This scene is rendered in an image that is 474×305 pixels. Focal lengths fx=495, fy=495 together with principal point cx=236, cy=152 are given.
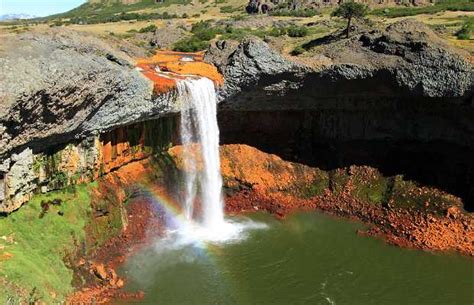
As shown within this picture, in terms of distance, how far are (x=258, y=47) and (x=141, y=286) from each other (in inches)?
608

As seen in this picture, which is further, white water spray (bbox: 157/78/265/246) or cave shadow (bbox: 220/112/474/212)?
cave shadow (bbox: 220/112/474/212)

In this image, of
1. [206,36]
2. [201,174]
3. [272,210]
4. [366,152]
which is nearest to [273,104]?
[201,174]

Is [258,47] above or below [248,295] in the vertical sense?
above

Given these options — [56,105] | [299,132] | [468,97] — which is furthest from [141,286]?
[468,97]

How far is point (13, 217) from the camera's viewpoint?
75.2ft

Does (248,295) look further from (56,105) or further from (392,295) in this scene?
(56,105)

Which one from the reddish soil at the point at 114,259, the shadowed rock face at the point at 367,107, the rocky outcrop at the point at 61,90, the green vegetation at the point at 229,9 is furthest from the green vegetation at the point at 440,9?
the rocky outcrop at the point at 61,90

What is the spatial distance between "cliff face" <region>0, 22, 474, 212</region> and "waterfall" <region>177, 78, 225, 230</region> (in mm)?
1296

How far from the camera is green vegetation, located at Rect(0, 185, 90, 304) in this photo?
65.1 feet

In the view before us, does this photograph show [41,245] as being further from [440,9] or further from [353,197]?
[440,9]

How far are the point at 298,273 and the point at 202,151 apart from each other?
416 inches

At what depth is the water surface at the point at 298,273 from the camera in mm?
23266

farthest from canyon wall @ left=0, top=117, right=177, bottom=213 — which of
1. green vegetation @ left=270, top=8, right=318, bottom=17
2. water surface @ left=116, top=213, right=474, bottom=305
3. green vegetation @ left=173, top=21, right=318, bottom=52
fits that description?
green vegetation @ left=270, top=8, right=318, bottom=17

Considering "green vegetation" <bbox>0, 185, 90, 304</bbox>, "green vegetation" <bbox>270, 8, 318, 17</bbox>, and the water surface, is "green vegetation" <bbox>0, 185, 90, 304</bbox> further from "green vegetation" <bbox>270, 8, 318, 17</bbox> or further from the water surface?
"green vegetation" <bbox>270, 8, 318, 17</bbox>
